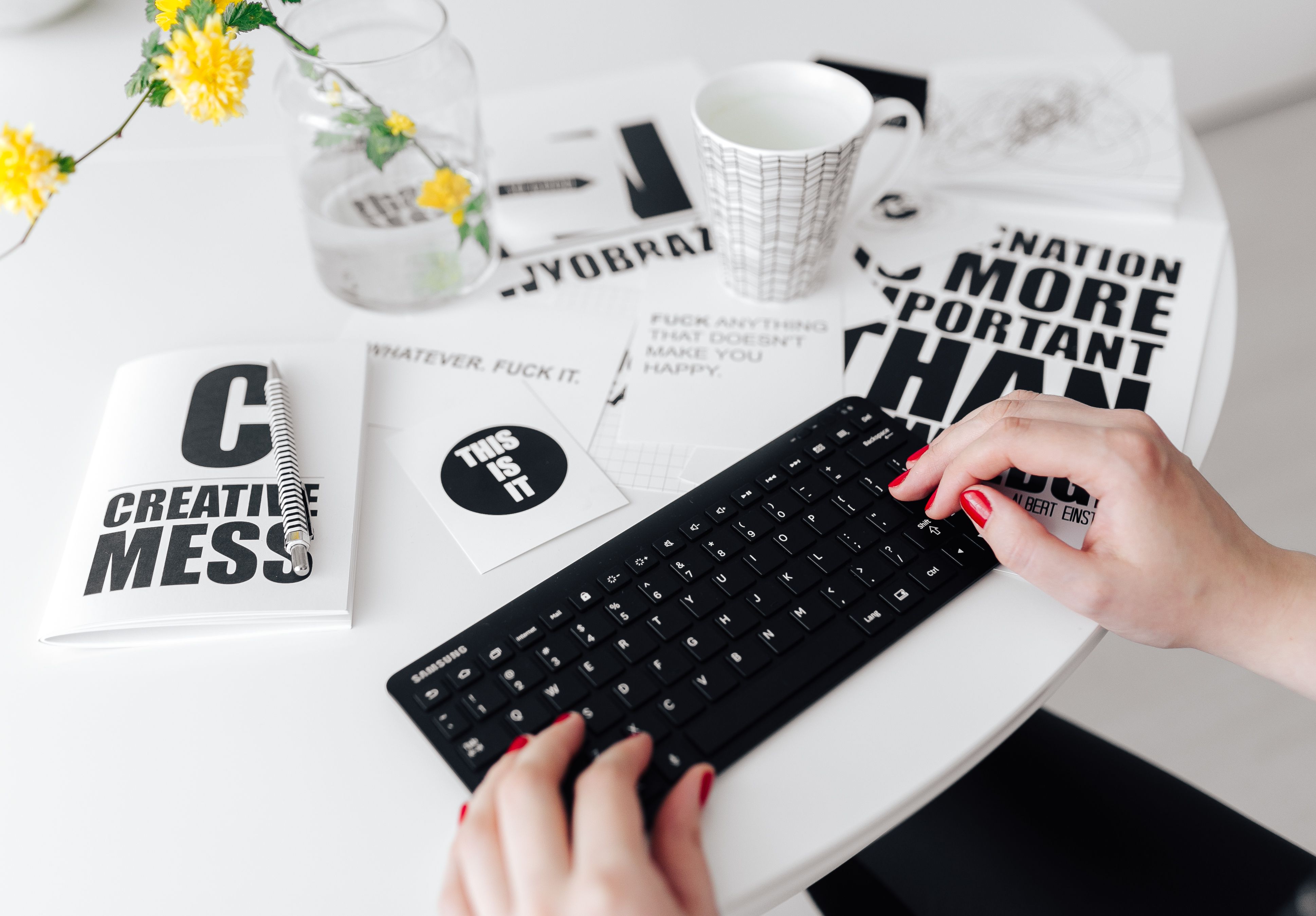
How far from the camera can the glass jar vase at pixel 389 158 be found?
0.74 metres

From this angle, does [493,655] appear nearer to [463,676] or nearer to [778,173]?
[463,676]

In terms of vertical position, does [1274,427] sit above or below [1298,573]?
below

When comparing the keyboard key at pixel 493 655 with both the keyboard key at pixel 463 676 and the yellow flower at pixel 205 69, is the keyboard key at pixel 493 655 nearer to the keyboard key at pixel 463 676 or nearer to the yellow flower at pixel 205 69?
the keyboard key at pixel 463 676

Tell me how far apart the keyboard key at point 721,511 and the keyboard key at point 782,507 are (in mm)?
20

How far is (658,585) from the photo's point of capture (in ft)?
1.89

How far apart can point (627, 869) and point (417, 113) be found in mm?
632

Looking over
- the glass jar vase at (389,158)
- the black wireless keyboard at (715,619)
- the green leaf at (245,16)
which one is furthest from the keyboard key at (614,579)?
the green leaf at (245,16)

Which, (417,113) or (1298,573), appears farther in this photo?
(417,113)

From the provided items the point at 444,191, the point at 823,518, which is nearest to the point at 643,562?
the point at 823,518

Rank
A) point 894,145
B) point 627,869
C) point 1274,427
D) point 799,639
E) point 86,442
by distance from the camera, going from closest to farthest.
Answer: point 627,869 < point 799,639 < point 86,442 < point 894,145 < point 1274,427

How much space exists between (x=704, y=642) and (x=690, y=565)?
0.06 m

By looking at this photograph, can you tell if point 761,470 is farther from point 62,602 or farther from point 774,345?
point 62,602

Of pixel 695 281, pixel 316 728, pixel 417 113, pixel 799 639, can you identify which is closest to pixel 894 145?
pixel 695 281

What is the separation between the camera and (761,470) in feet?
2.10
